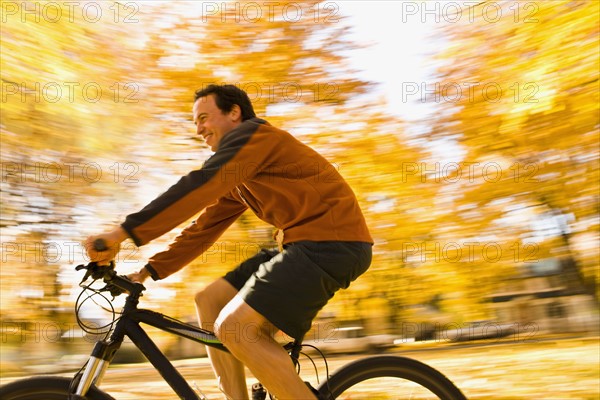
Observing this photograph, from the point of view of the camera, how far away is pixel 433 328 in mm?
6305

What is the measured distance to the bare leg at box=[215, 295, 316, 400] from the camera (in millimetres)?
2309

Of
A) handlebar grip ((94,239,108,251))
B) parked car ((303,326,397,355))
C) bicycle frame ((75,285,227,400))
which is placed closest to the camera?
handlebar grip ((94,239,108,251))

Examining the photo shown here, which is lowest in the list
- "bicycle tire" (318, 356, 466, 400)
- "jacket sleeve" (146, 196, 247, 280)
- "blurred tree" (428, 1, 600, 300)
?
"bicycle tire" (318, 356, 466, 400)

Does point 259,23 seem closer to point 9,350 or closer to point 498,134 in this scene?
point 498,134

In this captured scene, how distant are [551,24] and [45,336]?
5.37m

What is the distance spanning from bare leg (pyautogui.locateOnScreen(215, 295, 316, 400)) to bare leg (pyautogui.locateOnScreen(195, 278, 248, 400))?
221 millimetres

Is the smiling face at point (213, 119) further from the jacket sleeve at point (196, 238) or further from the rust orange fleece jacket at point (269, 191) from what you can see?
the jacket sleeve at point (196, 238)

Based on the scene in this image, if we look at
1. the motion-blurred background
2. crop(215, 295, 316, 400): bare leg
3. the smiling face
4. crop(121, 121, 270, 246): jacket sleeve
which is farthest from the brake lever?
the motion-blurred background

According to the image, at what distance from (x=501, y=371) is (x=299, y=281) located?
3244 mm

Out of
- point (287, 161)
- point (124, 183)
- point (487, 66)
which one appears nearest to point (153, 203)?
point (287, 161)

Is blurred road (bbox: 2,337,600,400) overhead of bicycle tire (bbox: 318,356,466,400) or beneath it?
overhead

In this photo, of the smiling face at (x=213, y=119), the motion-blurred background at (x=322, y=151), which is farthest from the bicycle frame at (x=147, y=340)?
the motion-blurred background at (x=322, y=151)

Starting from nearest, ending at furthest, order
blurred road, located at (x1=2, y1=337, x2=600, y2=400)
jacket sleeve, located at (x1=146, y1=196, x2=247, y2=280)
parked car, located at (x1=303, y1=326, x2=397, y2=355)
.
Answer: jacket sleeve, located at (x1=146, y1=196, x2=247, y2=280) → blurred road, located at (x1=2, y1=337, x2=600, y2=400) → parked car, located at (x1=303, y1=326, x2=397, y2=355)

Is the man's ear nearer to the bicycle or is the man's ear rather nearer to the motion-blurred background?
the bicycle
